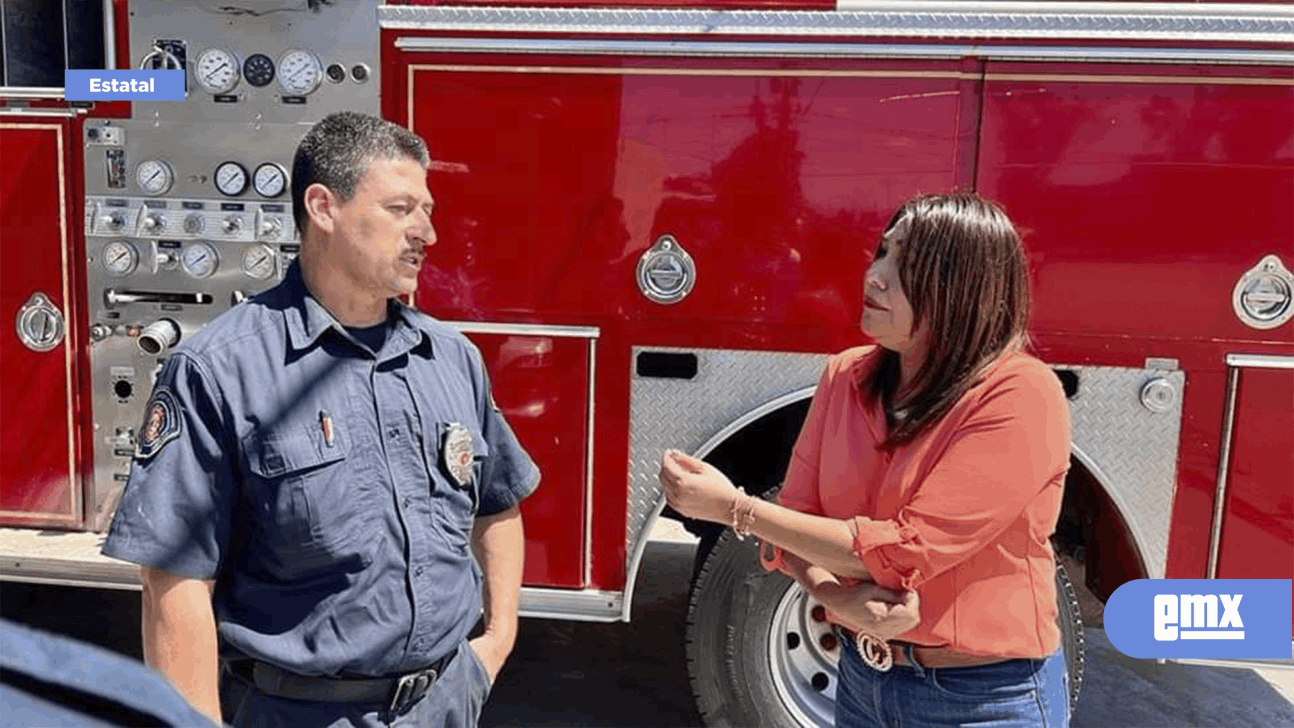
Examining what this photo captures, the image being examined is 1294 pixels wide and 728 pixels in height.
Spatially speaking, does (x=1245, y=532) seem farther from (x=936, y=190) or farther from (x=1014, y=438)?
(x=1014, y=438)

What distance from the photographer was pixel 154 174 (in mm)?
3605

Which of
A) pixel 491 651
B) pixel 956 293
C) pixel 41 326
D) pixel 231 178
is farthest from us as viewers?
pixel 41 326

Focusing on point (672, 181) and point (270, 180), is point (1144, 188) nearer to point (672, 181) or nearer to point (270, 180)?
point (672, 181)

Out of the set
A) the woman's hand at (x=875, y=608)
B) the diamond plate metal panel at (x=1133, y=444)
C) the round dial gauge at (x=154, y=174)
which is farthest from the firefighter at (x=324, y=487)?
the diamond plate metal panel at (x=1133, y=444)

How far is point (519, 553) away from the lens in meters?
2.32

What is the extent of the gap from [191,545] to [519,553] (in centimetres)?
72

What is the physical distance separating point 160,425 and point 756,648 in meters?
2.20

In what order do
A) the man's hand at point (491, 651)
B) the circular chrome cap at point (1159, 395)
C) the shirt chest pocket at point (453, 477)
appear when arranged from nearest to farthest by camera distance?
the shirt chest pocket at point (453, 477) → the man's hand at point (491, 651) → the circular chrome cap at point (1159, 395)

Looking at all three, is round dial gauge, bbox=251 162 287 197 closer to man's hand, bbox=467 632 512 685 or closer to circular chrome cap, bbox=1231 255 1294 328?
man's hand, bbox=467 632 512 685

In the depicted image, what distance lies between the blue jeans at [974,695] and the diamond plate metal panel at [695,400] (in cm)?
152

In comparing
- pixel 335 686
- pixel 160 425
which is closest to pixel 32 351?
pixel 160 425

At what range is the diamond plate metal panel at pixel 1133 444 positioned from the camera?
3314 millimetres

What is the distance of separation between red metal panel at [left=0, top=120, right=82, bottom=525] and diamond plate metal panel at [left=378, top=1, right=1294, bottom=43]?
1348 millimetres

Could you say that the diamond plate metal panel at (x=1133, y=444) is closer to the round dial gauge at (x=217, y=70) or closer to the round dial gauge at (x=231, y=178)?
the round dial gauge at (x=231, y=178)
